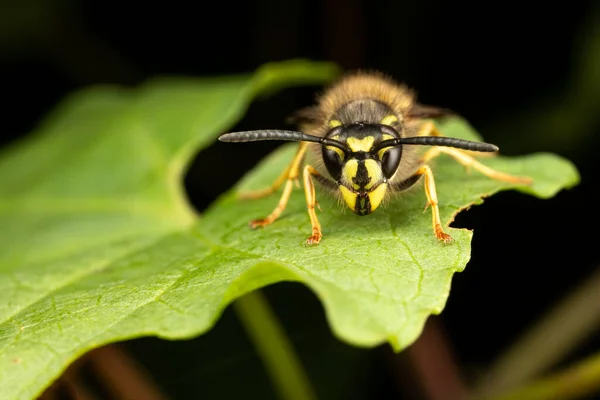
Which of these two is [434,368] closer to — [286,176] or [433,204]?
[286,176]

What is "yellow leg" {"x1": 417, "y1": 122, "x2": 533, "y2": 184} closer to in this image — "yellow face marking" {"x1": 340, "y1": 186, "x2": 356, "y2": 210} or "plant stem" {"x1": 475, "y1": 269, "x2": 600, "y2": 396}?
"yellow face marking" {"x1": 340, "y1": 186, "x2": 356, "y2": 210}

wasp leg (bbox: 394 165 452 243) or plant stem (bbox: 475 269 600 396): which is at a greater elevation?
wasp leg (bbox: 394 165 452 243)

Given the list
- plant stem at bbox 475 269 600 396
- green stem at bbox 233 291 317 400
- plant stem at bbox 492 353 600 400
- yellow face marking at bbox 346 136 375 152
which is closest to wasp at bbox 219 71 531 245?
yellow face marking at bbox 346 136 375 152

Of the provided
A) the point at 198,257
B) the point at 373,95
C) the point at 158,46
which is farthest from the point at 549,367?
the point at 158,46

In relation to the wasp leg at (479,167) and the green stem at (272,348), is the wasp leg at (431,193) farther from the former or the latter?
the green stem at (272,348)

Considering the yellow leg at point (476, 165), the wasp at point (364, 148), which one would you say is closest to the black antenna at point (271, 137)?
the wasp at point (364, 148)

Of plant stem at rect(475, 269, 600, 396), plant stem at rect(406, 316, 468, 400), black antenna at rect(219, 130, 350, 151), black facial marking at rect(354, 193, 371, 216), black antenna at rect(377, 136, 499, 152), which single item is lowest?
plant stem at rect(406, 316, 468, 400)

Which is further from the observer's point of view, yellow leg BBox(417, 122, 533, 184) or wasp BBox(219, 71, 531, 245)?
yellow leg BBox(417, 122, 533, 184)

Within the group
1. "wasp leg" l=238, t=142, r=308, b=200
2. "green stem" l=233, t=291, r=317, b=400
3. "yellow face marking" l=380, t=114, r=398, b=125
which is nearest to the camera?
"yellow face marking" l=380, t=114, r=398, b=125

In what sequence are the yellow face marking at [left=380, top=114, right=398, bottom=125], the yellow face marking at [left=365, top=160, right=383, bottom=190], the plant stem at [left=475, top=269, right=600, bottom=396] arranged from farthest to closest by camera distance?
the plant stem at [left=475, top=269, right=600, bottom=396] → the yellow face marking at [left=380, top=114, right=398, bottom=125] → the yellow face marking at [left=365, top=160, right=383, bottom=190]
